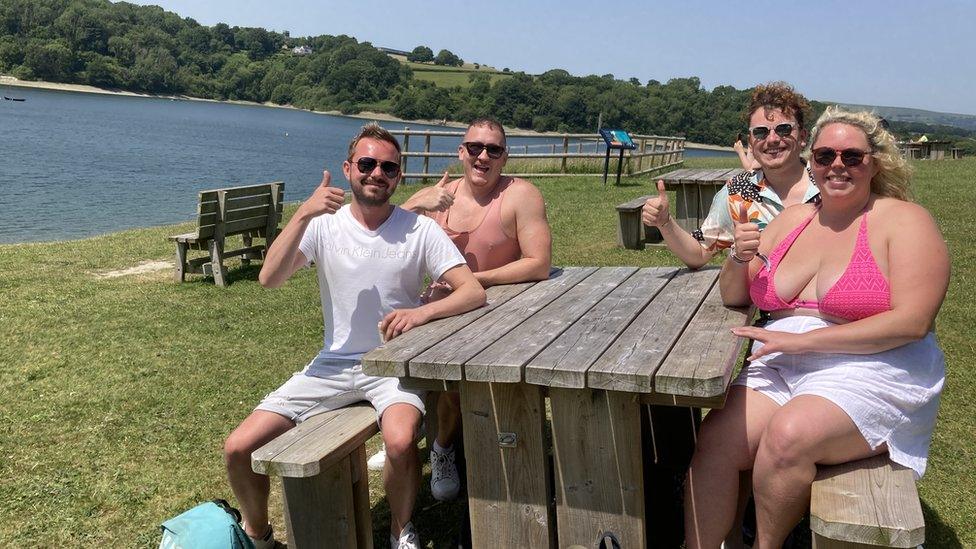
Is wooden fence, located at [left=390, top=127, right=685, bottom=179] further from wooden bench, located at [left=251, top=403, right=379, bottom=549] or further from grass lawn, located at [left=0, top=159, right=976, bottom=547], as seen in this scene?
wooden bench, located at [left=251, top=403, right=379, bottom=549]

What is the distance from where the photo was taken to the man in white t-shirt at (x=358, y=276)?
2959mm

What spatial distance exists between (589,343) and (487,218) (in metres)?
1.23

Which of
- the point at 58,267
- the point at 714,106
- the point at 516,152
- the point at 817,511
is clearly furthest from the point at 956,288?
the point at 714,106

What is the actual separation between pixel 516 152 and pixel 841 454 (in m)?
18.1

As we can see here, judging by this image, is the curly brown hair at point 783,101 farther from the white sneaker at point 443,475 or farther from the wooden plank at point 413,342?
the white sneaker at point 443,475

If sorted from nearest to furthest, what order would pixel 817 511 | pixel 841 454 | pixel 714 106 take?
pixel 817 511 → pixel 841 454 → pixel 714 106

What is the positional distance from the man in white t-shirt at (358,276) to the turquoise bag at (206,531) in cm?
14

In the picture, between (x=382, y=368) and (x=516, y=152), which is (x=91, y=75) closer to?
(x=516, y=152)

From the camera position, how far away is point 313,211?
303cm

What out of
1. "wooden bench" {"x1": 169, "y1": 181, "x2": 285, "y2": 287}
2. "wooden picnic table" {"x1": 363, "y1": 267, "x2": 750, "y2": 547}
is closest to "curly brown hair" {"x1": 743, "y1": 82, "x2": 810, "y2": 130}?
"wooden picnic table" {"x1": 363, "y1": 267, "x2": 750, "y2": 547}

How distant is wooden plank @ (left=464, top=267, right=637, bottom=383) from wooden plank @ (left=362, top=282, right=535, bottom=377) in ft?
0.69

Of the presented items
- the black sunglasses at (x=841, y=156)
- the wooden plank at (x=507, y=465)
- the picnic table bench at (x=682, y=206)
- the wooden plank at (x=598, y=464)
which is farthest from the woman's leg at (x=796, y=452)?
the picnic table bench at (x=682, y=206)

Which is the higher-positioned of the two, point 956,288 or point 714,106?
point 714,106

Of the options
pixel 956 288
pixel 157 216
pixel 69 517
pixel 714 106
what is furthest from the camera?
pixel 714 106
